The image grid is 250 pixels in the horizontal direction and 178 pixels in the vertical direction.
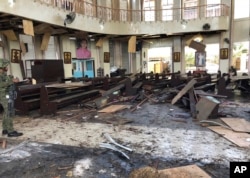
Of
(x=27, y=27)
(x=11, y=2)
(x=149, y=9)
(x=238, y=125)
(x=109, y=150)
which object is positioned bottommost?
(x=109, y=150)

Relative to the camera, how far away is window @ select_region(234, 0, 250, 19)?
42.3 ft

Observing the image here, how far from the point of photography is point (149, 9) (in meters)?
15.3

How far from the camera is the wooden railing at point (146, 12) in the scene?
37.1 ft

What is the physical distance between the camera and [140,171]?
2279mm

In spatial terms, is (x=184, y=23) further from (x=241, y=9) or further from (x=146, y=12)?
(x=241, y=9)

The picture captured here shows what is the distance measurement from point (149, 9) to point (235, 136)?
43.2 ft

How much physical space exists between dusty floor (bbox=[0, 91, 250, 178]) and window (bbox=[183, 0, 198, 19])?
10097 mm

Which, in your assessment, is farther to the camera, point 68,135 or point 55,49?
point 55,49

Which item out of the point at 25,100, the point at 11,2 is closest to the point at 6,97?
the point at 25,100

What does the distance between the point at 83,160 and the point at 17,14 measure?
6262 millimetres

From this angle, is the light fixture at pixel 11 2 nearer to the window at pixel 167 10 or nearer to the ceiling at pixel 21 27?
the ceiling at pixel 21 27

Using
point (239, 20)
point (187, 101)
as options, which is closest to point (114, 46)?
point (239, 20)

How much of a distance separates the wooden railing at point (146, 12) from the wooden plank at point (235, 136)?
29.6 ft

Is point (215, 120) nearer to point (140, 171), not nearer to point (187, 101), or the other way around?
point (187, 101)
